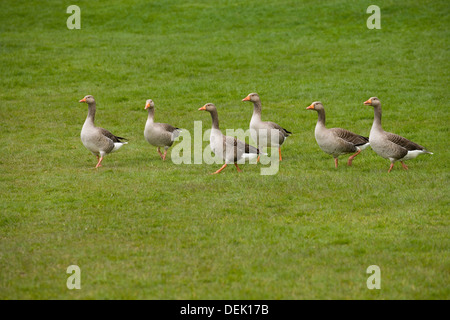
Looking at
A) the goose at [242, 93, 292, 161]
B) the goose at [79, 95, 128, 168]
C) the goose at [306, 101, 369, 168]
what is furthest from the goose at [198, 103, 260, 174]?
the goose at [79, 95, 128, 168]

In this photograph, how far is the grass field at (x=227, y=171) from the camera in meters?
10.6

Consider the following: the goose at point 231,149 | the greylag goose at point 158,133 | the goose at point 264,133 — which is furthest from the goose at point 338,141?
the greylag goose at point 158,133

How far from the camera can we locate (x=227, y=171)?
60.0 ft

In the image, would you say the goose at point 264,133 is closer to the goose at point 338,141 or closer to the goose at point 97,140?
the goose at point 338,141

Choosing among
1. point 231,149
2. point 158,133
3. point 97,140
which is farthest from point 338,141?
point 97,140

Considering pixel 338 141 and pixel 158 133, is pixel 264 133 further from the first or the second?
pixel 158 133

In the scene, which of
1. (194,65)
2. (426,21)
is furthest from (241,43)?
(426,21)

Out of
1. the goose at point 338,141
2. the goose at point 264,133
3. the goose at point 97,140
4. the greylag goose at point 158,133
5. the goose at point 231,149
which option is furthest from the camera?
the greylag goose at point 158,133

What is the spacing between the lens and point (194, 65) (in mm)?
35781

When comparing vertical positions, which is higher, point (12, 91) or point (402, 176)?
point (12, 91)

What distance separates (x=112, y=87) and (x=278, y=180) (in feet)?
60.0

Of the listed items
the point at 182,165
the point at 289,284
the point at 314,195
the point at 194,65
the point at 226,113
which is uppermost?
the point at 194,65

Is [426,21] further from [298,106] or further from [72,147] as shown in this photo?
[72,147]

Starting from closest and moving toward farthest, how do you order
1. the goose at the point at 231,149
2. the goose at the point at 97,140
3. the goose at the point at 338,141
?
the goose at the point at 231,149 → the goose at the point at 338,141 → the goose at the point at 97,140
